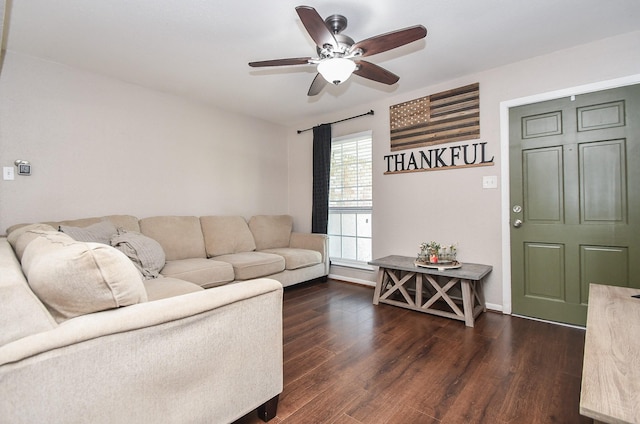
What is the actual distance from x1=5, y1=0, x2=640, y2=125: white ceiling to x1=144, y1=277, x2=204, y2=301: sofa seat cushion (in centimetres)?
191

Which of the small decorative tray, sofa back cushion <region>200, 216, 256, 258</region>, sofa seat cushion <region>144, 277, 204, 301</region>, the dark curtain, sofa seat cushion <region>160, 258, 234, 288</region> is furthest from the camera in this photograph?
the dark curtain

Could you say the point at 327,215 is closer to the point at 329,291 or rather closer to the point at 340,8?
the point at 329,291

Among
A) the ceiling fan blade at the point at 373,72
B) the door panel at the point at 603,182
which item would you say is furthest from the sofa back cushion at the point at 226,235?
the door panel at the point at 603,182

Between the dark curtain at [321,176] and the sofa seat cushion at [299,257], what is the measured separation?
1.51 ft

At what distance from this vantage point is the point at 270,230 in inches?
167

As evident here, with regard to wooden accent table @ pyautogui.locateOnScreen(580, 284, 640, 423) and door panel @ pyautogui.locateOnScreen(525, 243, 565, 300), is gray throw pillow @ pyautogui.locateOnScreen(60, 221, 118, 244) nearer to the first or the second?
wooden accent table @ pyautogui.locateOnScreen(580, 284, 640, 423)

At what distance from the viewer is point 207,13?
6.78 feet

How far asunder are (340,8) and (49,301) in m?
2.23

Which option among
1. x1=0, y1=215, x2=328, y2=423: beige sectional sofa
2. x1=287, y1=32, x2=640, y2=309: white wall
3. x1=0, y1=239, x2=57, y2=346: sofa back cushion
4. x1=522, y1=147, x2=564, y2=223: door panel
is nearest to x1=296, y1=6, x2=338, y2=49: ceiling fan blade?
x1=0, y1=215, x2=328, y2=423: beige sectional sofa

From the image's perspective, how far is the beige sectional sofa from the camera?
83cm

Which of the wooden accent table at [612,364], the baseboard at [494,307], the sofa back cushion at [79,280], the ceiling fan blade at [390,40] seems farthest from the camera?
the baseboard at [494,307]

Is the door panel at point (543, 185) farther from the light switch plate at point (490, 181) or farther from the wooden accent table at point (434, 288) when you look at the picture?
the wooden accent table at point (434, 288)

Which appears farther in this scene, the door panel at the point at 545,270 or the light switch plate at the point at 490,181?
the light switch plate at the point at 490,181

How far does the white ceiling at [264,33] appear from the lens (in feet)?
6.59
